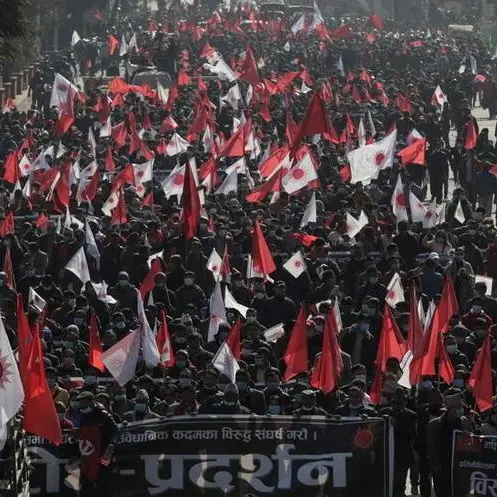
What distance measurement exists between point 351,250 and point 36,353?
28.8ft

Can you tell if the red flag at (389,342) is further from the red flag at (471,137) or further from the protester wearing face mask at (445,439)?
the red flag at (471,137)

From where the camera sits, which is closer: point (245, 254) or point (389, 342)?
point (389, 342)

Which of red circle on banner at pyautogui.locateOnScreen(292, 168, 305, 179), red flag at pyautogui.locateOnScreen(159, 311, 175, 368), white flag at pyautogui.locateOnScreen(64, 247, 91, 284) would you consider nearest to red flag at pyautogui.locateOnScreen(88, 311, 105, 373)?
red flag at pyautogui.locateOnScreen(159, 311, 175, 368)

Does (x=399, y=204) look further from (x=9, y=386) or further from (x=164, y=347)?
(x=9, y=386)

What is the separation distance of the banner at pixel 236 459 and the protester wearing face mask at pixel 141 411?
83 cm

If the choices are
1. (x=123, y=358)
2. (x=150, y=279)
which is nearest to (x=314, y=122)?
(x=150, y=279)

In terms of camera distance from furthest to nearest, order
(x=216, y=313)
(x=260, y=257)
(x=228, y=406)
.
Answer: (x=260, y=257), (x=216, y=313), (x=228, y=406)

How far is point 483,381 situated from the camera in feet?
56.4

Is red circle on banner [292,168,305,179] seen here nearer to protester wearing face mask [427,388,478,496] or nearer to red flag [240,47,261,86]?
protester wearing face mask [427,388,478,496]

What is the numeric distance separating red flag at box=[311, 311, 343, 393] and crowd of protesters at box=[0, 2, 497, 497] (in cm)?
10

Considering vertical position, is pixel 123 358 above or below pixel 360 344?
above

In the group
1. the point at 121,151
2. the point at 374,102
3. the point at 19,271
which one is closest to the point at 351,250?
the point at 19,271

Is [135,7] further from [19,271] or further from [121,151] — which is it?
[19,271]

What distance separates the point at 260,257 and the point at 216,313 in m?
2.84
